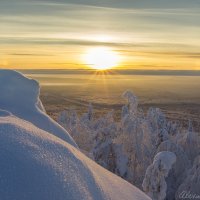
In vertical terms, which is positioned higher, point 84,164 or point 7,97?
point 7,97

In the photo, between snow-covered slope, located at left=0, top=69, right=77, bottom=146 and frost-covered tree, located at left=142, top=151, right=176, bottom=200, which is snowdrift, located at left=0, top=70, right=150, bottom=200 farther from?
frost-covered tree, located at left=142, top=151, right=176, bottom=200

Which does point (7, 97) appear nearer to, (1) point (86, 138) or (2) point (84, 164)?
(2) point (84, 164)

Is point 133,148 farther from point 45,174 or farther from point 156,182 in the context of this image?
point 45,174

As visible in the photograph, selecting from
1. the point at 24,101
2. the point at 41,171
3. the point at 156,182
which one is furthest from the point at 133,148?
the point at 41,171

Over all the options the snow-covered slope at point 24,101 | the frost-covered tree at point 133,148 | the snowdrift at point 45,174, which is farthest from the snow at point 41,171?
the frost-covered tree at point 133,148

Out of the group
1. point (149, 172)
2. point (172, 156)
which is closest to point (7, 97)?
point (172, 156)

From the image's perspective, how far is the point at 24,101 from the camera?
17.4 ft

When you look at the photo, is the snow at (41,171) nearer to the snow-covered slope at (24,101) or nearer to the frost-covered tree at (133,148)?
the snow-covered slope at (24,101)

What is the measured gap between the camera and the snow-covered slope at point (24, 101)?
5016 millimetres

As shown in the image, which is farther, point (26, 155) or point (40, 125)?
point (40, 125)

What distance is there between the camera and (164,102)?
146 m

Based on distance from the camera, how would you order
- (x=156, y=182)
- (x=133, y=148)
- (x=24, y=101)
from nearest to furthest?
(x=24, y=101) → (x=156, y=182) → (x=133, y=148)

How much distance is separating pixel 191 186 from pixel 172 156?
879 cm

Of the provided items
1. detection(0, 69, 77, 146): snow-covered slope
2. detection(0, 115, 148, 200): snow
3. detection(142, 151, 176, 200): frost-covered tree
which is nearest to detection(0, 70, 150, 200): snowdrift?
detection(0, 115, 148, 200): snow
